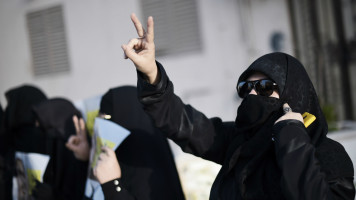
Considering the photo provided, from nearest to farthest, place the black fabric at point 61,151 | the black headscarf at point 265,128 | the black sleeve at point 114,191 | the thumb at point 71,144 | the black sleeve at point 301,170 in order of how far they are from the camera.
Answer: the black sleeve at point 301,170
the black headscarf at point 265,128
the black sleeve at point 114,191
the thumb at point 71,144
the black fabric at point 61,151

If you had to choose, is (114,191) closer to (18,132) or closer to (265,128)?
(265,128)

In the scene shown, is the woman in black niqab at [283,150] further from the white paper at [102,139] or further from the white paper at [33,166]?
the white paper at [33,166]

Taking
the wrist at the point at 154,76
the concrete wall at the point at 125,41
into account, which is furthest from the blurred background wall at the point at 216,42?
the wrist at the point at 154,76

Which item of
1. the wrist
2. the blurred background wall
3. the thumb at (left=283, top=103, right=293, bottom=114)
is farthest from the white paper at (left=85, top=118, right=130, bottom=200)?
the blurred background wall

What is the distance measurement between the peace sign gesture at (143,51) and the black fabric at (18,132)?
5.67 feet

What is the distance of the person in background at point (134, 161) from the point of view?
195 cm

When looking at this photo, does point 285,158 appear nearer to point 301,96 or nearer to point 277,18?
point 301,96

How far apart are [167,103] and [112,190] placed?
56 cm

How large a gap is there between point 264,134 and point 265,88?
0.19 m

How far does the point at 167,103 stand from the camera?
65.4 inches

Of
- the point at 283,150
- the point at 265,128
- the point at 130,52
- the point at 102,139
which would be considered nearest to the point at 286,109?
the point at 265,128

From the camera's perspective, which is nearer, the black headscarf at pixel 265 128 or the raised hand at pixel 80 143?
the black headscarf at pixel 265 128

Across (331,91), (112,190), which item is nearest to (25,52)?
(331,91)

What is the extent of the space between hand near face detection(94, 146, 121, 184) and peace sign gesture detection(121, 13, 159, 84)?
1.77ft
